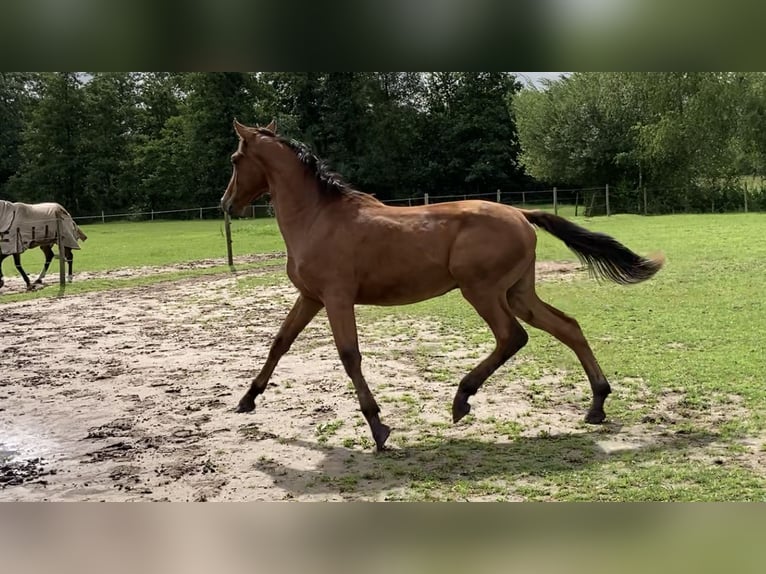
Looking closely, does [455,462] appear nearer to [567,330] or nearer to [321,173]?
[567,330]

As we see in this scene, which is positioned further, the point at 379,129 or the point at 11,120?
the point at 11,120

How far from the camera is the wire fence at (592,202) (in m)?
4.32

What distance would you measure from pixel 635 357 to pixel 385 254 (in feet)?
6.80

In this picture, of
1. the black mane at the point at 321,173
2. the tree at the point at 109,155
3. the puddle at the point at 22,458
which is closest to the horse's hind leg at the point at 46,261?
the tree at the point at 109,155

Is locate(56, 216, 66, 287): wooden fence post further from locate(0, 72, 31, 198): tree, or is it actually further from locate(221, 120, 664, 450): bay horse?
locate(221, 120, 664, 450): bay horse

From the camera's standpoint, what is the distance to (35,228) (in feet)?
15.3

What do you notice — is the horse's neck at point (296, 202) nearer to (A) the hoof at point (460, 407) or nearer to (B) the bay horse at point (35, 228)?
(A) the hoof at point (460, 407)

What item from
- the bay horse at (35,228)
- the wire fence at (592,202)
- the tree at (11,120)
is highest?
the tree at (11,120)

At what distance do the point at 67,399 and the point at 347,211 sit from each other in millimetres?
2119

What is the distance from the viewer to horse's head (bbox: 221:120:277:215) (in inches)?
120

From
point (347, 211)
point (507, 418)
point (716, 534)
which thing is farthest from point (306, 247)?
point (716, 534)

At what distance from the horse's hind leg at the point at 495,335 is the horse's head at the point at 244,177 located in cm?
120

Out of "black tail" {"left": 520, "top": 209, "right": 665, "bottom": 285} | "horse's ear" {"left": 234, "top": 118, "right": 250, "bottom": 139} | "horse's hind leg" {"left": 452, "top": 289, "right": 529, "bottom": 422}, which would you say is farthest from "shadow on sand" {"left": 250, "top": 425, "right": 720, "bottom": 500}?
"horse's ear" {"left": 234, "top": 118, "right": 250, "bottom": 139}

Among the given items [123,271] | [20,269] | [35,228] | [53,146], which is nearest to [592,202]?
[123,271]
